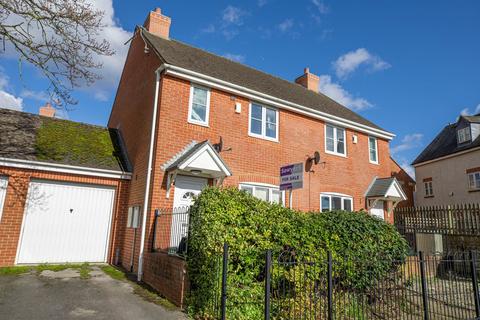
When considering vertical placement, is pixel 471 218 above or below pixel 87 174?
below

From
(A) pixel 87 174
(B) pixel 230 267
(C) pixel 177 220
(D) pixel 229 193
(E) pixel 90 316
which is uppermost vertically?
(A) pixel 87 174

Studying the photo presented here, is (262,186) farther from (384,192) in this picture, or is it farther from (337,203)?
(384,192)

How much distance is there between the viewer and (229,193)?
7648 millimetres

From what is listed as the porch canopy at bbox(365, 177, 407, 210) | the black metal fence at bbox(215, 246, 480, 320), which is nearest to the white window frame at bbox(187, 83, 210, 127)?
the black metal fence at bbox(215, 246, 480, 320)

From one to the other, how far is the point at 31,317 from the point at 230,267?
12.2 ft

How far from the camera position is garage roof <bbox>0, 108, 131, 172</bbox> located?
1076cm

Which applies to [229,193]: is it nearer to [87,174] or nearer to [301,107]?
[87,174]

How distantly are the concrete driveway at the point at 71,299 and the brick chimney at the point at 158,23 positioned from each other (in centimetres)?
1103

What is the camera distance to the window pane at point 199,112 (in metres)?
11.3

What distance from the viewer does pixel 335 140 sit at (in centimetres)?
1544

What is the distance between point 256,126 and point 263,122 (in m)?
0.41

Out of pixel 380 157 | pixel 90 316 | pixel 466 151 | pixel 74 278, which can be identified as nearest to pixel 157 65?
pixel 74 278

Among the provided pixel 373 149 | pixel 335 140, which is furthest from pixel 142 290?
pixel 373 149

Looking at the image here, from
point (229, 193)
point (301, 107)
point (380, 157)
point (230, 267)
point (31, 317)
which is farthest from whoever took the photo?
point (380, 157)
